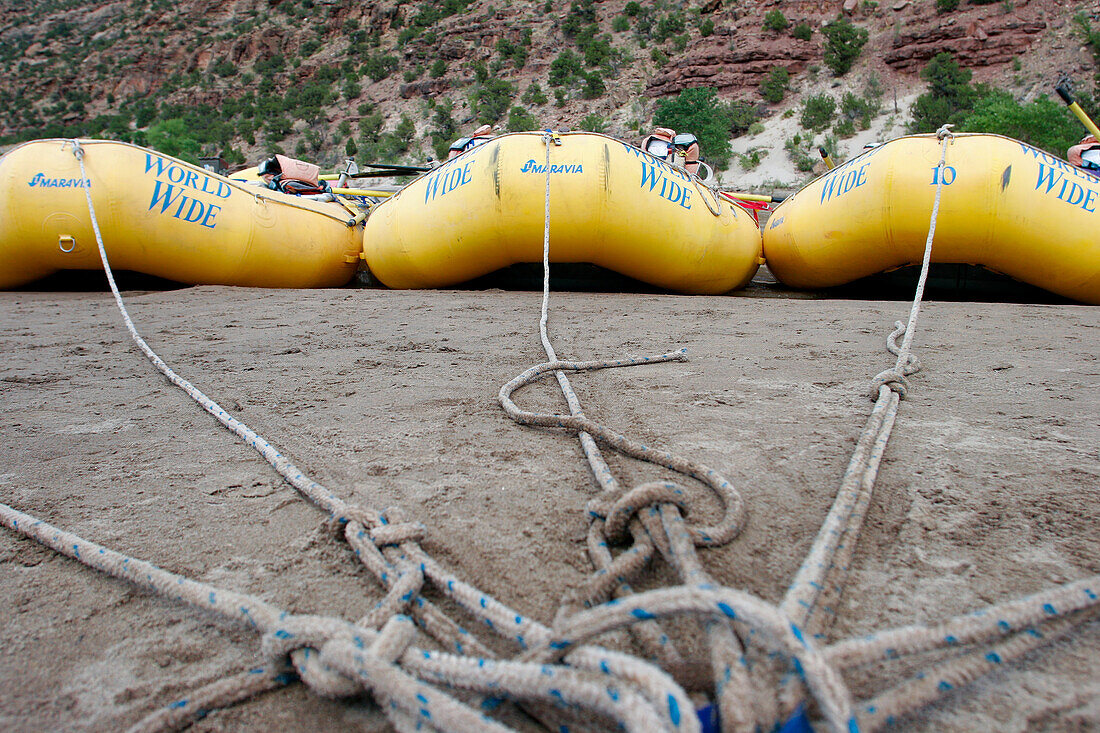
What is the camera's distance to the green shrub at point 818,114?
18.5 meters

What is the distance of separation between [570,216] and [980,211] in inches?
74.9

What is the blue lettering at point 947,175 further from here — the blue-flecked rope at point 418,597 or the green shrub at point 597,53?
the green shrub at point 597,53

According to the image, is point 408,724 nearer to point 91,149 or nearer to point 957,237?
point 957,237

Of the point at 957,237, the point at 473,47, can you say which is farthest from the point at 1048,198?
the point at 473,47

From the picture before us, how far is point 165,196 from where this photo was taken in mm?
3400

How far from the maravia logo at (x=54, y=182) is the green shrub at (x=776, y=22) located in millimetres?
24951

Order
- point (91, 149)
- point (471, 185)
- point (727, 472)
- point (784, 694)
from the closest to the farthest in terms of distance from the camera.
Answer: point (784, 694) → point (727, 472) → point (471, 185) → point (91, 149)

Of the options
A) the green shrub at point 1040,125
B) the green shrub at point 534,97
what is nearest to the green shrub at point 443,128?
the green shrub at point 534,97

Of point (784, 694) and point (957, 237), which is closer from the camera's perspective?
point (784, 694)

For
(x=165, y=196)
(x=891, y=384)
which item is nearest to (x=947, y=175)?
(x=891, y=384)

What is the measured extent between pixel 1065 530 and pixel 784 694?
648mm

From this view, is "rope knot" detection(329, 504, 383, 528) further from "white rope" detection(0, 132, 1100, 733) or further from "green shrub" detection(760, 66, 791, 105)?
"green shrub" detection(760, 66, 791, 105)

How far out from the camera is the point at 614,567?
74 centimetres

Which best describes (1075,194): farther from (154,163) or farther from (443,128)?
(443,128)
